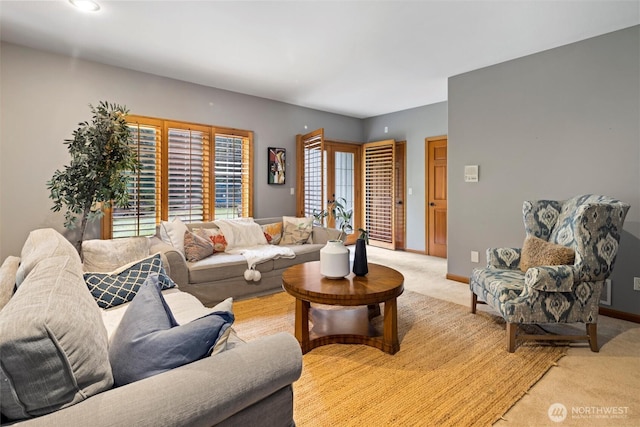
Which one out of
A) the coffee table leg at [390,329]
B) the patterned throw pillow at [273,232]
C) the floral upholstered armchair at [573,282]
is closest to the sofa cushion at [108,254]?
the patterned throw pillow at [273,232]

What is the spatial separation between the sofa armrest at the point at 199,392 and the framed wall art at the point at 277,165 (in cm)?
410

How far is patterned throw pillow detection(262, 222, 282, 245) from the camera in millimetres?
4305

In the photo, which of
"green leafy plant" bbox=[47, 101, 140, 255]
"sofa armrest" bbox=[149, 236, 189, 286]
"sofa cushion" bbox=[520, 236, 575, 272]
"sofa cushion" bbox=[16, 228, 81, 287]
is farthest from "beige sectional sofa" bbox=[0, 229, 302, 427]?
"sofa cushion" bbox=[520, 236, 575, 272]

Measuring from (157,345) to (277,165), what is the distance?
430 cm

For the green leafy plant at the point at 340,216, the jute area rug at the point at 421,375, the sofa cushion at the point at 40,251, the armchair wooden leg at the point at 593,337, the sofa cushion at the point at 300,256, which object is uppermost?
the green leafy plant at the point at 340,216

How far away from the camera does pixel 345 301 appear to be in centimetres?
219

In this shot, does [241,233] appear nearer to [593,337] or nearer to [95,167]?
[95,167]

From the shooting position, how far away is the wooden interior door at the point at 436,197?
5590mm

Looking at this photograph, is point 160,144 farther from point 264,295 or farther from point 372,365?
point 372,365

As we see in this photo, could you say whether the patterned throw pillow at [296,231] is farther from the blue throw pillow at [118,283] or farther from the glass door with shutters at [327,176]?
the blue throw pillow at [118,283]

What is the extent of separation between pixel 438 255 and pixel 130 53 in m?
5.15

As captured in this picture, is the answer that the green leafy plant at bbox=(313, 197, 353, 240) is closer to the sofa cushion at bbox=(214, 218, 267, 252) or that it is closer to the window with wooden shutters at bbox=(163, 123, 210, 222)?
the sofa cushion at bbox=(214, 218, 267, 252)

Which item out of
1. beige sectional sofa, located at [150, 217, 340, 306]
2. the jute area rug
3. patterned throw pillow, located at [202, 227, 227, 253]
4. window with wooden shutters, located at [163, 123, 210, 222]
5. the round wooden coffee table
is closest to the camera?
the jute area rug

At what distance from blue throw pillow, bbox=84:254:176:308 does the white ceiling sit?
2.00 metres
